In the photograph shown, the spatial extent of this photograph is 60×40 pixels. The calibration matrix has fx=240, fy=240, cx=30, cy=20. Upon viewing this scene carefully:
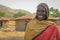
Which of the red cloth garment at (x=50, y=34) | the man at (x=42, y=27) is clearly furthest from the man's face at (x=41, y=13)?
the red cloth garment at (x=50, y=34)

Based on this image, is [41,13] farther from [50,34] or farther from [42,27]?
[50,34]

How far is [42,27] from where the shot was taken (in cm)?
400

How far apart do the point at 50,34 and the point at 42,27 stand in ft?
0.61

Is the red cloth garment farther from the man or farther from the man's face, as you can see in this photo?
the man's face

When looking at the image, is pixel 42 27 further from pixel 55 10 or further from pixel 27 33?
pixel 55 10

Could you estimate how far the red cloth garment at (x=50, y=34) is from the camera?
391cm

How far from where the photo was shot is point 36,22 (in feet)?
13.1

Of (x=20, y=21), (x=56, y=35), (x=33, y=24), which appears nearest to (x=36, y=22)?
(x=33, y=24)

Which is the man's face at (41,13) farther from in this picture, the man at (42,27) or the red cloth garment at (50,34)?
the red cloth garment at (50,34)

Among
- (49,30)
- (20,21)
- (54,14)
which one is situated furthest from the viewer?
(54,14)

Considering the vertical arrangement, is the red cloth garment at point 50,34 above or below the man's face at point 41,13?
below

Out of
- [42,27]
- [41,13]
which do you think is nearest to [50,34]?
[42,27]

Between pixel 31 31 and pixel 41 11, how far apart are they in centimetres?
37

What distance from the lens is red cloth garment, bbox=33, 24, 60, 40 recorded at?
154 inches
